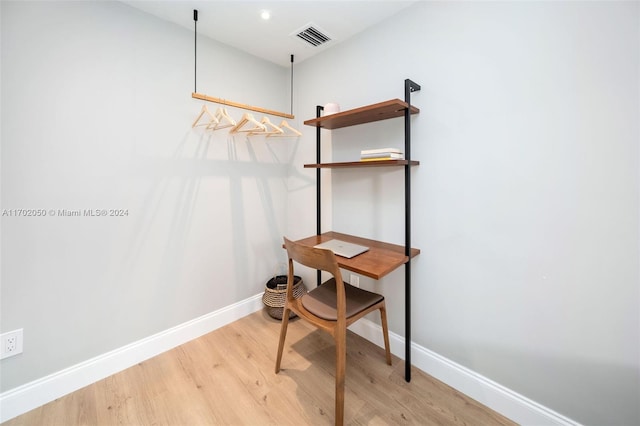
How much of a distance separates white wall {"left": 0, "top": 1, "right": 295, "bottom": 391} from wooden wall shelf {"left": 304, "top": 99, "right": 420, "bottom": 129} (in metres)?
0.85

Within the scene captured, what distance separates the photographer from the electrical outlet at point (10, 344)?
1.32 metres

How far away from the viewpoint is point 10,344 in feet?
4.42

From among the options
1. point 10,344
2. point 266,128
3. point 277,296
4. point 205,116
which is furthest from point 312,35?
point 10,344

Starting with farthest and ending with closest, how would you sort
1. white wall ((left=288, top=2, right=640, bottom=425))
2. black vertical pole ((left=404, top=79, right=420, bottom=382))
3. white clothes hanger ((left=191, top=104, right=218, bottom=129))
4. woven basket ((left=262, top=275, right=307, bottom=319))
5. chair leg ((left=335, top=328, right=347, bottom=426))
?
woven basket ((left=262, top=275, right=307, bottom=319)), white clothes hanger ((left=191, top=104, right=218, bottom=129)), black vertical pole ((left=404, top=79, right=420, bottom=382)), chair leg ((left=335, top=328, right=347, bottom=426)), white wall ((left=288, top=2, right=640, bottom=425))

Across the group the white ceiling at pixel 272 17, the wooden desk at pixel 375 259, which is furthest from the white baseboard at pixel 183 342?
the white ceiling at pixel 272 17

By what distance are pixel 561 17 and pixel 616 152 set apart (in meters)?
0.64

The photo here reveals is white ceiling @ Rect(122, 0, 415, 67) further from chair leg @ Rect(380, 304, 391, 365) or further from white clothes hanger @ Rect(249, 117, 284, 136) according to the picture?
chair leg @ Rect(380, 304, 391, 365)

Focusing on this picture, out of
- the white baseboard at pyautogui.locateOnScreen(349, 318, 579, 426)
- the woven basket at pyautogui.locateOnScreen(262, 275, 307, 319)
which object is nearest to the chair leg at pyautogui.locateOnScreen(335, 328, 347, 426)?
the white baseboard at pyautogui.locateOnScreen(349, 318, 579, 426)

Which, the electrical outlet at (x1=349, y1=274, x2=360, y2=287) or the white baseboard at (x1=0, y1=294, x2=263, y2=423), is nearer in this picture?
the white baseboard at (x1=0, y1=294, x2=263, y2=423)

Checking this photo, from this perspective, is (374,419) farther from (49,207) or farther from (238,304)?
(49,207)

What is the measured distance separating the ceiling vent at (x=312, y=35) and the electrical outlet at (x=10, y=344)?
250 centimetres

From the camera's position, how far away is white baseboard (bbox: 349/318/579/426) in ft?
4.10

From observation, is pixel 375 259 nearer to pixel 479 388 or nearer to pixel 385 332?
pixel 385 332

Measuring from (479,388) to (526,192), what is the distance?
1097 millimetres
